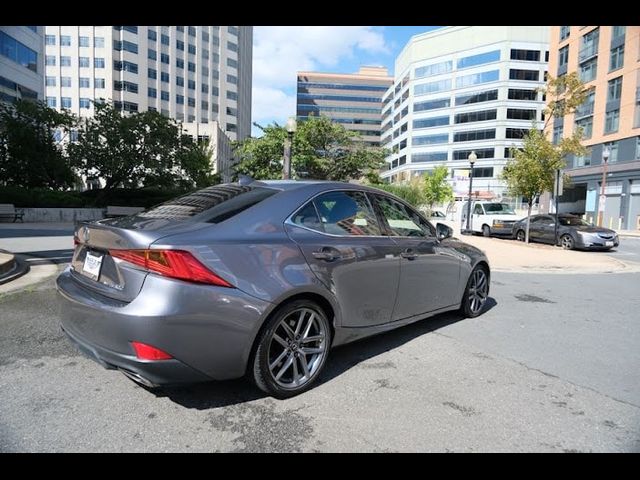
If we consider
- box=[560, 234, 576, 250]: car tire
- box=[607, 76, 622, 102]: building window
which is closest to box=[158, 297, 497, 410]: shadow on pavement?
box=[560, 234, 576, 250]: car tire

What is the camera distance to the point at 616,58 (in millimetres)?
39250

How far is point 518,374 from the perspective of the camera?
3807 millimetres

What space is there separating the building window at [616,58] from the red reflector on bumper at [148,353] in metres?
47.7

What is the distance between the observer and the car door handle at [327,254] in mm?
3363

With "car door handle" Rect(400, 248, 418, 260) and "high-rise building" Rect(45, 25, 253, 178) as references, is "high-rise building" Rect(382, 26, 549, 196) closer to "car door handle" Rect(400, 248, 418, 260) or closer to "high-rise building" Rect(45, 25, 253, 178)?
"high-rise building" Rect(45, 25, 253, 178)

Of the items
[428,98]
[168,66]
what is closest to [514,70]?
[428,98]

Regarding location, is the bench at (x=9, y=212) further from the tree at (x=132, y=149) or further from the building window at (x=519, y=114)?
the building window at (x=519, y=114)

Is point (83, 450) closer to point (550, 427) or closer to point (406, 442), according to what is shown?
point (406, 442)

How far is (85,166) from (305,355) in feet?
90.8

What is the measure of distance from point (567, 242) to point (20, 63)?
40199 millimetres

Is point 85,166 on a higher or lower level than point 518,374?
higher

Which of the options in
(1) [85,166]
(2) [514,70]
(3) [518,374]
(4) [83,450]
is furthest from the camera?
(2) [514,70]

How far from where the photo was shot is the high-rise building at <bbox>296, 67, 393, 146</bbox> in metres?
136

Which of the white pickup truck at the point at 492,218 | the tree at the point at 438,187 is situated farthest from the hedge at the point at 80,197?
the tree at the point at 438,187
